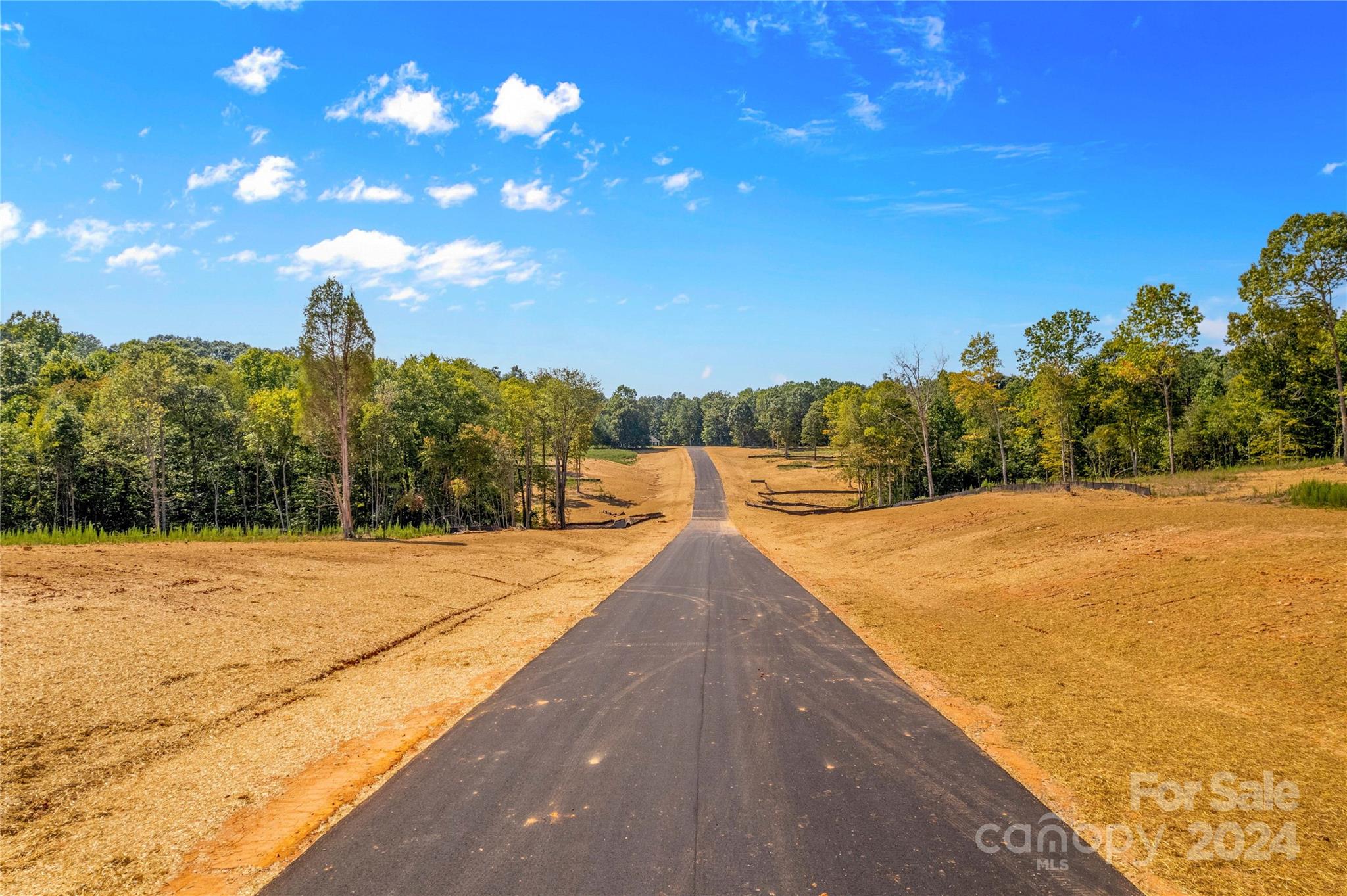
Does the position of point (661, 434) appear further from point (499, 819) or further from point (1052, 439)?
point (499, 819)

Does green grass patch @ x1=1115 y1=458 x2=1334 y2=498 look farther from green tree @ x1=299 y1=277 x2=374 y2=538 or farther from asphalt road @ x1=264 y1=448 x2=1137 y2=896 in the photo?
green tree @ x1=299 y1=277 x2=374 y2=538

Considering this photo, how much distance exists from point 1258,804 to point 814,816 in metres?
4.12

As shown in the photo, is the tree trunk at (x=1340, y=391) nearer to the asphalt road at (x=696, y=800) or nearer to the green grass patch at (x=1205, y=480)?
the green grass patch at (x=1205, y=480)

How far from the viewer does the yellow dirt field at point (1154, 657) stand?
5.51 metres

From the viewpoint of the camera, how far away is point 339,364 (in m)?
30.1

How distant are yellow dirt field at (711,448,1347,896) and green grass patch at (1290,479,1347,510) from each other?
0.83 meters

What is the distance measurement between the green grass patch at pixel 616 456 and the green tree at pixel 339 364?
282ft

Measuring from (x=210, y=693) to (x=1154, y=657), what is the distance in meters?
14.9

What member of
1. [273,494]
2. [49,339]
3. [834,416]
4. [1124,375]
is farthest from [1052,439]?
[49,339]

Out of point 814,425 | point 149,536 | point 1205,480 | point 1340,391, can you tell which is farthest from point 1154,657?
point 814,425

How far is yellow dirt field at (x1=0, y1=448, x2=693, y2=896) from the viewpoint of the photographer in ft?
17.6

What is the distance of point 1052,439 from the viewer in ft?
161

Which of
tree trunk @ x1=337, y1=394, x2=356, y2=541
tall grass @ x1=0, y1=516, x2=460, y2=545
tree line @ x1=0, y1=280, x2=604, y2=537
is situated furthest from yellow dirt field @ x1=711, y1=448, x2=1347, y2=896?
tree line @ x1=0, y1=280, x2=604, y2=537

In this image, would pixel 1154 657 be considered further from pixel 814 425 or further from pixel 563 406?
pixel 814 425
